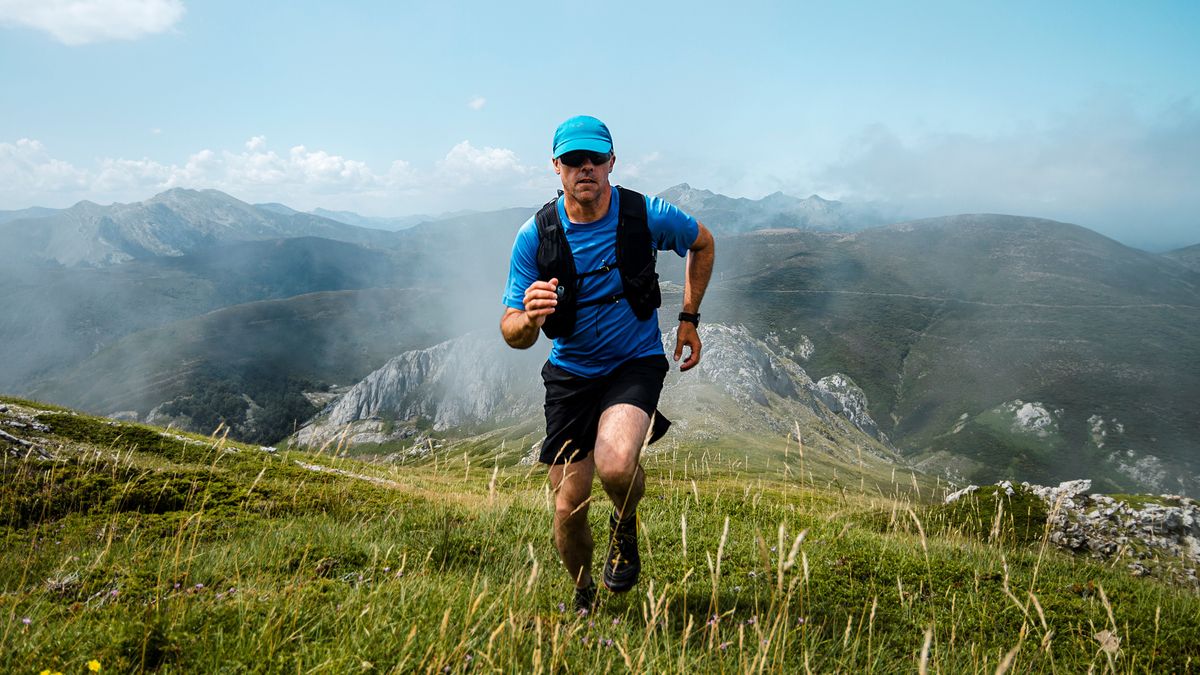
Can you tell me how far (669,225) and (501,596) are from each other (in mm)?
3821

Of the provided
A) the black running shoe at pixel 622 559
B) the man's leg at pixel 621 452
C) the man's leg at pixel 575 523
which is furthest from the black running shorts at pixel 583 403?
the black running shoe at pixel 622 559

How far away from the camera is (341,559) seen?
5.90 m

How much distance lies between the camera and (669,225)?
20.5 feet

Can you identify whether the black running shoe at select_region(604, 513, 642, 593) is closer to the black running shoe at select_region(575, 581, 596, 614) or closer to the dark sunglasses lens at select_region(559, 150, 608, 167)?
the black running shoe at select_region(575, 581, 596, 614)

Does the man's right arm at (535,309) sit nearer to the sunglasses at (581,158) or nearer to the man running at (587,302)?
the man running at (587,302)

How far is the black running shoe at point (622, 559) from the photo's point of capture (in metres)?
5.16

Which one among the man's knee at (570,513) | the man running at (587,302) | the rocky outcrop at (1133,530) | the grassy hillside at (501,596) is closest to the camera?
the grassy hillside at (501,596)

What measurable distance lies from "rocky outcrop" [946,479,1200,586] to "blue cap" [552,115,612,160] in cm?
1030

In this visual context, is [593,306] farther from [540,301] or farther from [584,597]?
[584,597]

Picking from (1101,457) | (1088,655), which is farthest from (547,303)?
(1101,457)

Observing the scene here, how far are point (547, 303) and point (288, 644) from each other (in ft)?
9.21

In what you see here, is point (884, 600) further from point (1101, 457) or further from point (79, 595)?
point (1101, 457)

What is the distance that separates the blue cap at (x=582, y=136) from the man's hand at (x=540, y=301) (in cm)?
148

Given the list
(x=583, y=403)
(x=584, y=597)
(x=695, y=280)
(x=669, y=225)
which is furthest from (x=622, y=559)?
(x=669, y=225)
